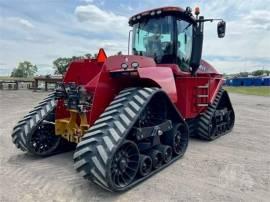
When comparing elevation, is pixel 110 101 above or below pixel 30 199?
above

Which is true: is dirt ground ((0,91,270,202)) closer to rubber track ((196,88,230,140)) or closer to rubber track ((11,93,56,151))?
rubber track ((11,93,56,151))

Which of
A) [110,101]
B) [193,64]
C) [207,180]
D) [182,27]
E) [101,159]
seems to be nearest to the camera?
[101,159]

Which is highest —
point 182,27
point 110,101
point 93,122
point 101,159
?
point 182,27

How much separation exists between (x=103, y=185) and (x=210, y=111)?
412 cm

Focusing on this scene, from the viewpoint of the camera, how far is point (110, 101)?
15.2ft

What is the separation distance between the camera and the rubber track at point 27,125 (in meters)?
5.02

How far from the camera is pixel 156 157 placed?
4.62m

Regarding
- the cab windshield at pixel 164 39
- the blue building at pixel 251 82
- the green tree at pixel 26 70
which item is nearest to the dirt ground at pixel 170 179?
the cab windshield at pixel 164 39

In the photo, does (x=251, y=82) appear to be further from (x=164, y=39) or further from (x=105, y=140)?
(x=105, y=140)

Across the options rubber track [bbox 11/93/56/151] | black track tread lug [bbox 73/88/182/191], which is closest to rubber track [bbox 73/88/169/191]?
black track tread lug [bbox 73/88/182/191]

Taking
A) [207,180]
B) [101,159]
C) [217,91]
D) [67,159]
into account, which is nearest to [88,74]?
[67,159]

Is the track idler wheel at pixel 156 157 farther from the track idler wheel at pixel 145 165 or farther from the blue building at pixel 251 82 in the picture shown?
the blue building at pixel 251 82

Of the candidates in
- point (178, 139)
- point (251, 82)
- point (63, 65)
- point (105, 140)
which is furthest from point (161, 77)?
Result: point (251, 82)

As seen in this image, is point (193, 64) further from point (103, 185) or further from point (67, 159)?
point (103, 185)
